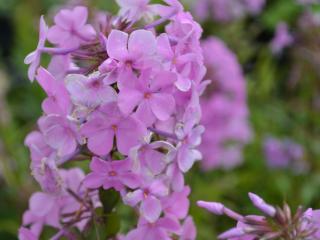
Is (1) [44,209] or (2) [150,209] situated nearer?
(2) [150,209]

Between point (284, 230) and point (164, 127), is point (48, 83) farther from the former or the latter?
point (284, 230)

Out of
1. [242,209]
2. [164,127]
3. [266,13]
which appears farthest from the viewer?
[266,13]

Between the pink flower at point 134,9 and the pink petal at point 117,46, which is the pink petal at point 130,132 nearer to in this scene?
the pink petal at point 117,46

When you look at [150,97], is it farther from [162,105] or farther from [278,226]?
[278,226]

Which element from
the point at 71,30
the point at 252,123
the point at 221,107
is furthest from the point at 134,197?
the point at 252,123

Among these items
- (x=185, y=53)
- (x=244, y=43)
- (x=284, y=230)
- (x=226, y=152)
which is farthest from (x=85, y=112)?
(x=244, y=43)

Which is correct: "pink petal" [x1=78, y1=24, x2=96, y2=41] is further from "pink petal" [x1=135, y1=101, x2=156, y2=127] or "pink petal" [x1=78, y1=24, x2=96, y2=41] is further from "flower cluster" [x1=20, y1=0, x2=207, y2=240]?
"pink petal" [x1=135, y1=101, x2=156, y2=127]
